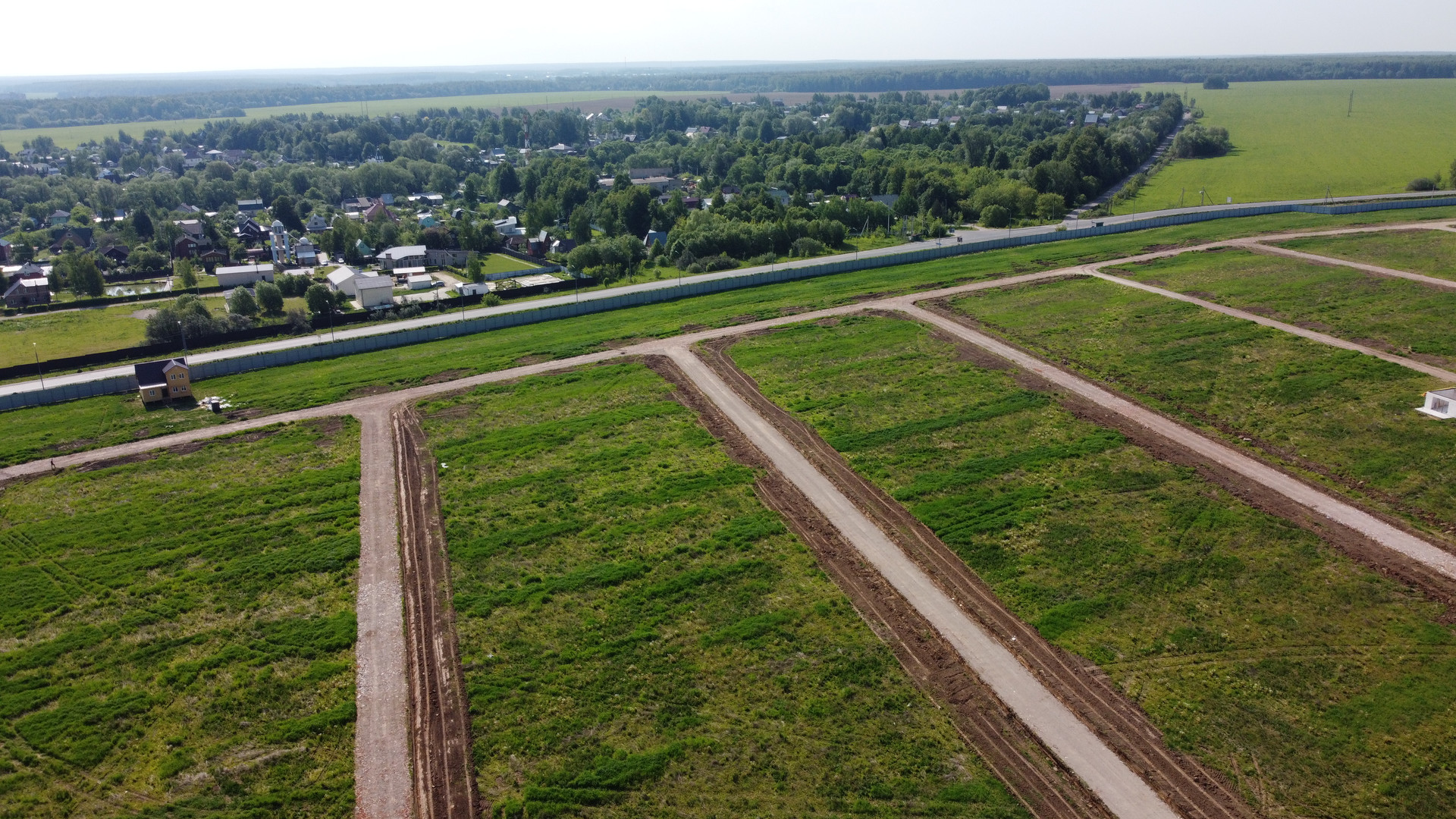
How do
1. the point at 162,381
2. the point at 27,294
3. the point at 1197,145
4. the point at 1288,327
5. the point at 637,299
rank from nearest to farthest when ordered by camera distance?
1. the point at 162,381
2. the point at 1288,327
3. the point at 637,299
4. the point at 27,294
5. the point at 1197,145

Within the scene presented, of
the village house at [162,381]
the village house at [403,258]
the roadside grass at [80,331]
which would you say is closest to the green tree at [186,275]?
the roadside grass at [80,331]

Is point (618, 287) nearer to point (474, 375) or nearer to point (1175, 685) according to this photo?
point (474, 375)

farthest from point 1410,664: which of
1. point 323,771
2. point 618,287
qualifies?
point 618,287

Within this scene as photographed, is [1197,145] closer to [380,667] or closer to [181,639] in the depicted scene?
[380,667]

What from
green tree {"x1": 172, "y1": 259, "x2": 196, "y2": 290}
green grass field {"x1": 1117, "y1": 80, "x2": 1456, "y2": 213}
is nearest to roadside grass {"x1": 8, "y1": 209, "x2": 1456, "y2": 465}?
green grass field {"x1": 1117, "y1": 80, "x2": 1456, "y2": 213}

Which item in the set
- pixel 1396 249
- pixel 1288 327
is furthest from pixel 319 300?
pixel 1396 249

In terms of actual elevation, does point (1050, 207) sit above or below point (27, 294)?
above
